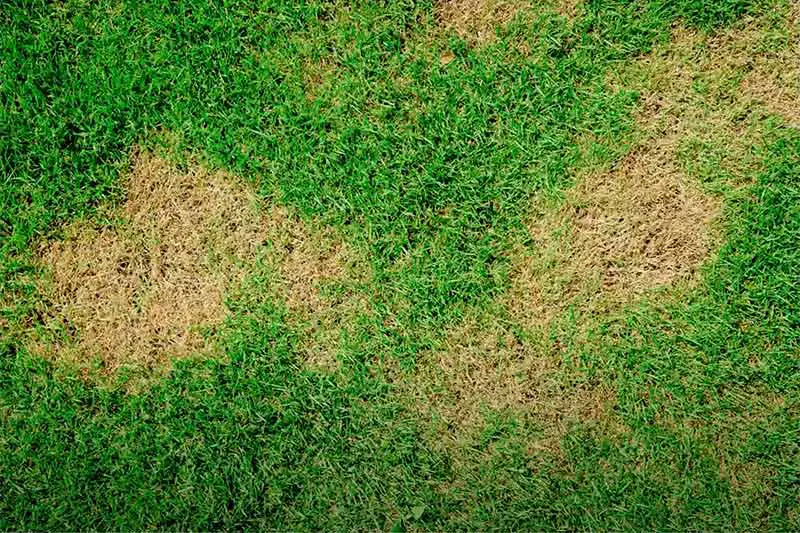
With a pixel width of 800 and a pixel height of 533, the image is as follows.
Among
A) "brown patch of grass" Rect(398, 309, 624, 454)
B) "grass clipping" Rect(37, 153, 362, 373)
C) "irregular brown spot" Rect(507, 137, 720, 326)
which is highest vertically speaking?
"irregular brown spot" Rect(507, 137, 720, 326)

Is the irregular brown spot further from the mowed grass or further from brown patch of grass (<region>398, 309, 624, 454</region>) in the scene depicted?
brown patch of grass (<region>398, 309, 624, 454</region>)

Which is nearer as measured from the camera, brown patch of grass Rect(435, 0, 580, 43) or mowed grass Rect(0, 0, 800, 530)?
mowed grass Rect(0, 0, 800, 530)

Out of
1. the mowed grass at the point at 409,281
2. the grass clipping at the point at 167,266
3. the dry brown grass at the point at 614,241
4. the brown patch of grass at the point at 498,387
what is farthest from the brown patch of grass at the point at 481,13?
the brown patch of grass at the point at 498,387

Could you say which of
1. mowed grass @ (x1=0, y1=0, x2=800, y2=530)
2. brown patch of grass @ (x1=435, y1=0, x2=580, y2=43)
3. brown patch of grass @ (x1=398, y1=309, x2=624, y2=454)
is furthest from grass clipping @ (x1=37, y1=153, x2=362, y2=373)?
brown patch of grass @ (x1=435, y1=0, x2=580, y2=43)

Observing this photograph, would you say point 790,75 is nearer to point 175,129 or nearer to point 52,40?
point 175,129

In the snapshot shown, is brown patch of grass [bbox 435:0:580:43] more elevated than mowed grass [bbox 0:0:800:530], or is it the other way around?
brown patch of grass [bbox 435:0:580:43]

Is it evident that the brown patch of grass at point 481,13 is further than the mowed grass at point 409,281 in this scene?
Yes

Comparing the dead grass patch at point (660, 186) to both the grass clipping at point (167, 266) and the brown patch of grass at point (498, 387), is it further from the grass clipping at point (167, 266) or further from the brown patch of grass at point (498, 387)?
the grass clipping at point (167, 266)
